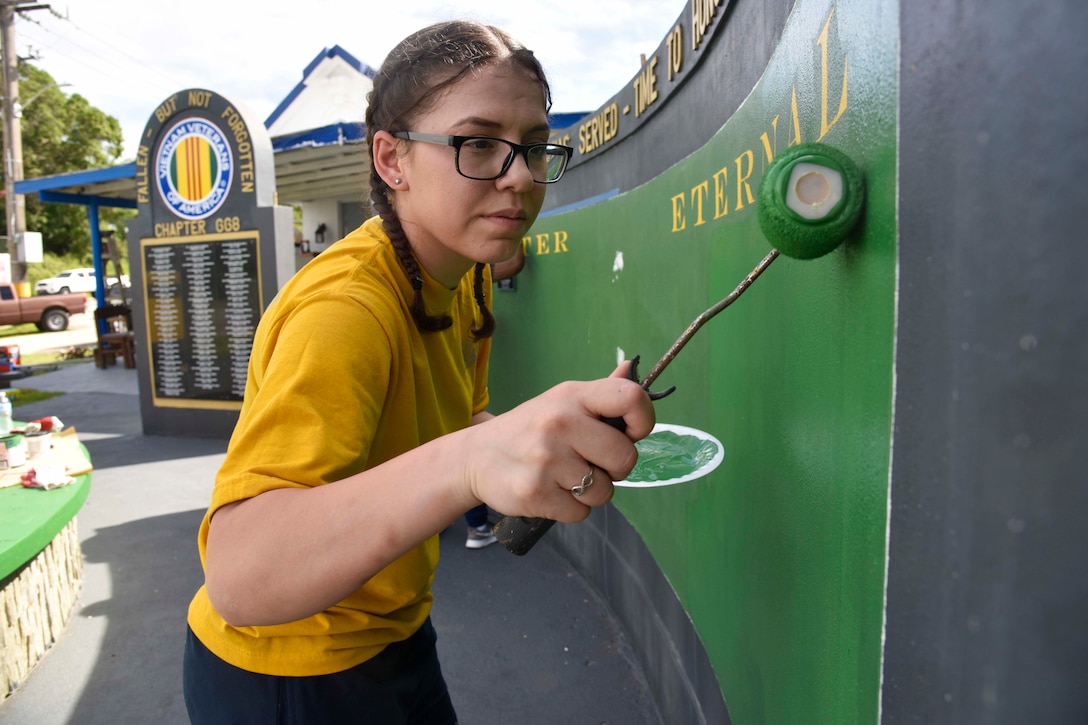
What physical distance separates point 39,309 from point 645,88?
854 inches

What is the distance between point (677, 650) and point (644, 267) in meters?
1.38

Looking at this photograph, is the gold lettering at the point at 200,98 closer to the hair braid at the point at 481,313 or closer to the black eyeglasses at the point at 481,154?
the hair braid at the point at 481,313

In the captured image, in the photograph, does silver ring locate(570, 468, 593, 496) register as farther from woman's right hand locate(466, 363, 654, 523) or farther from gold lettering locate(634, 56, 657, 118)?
gold lettering locate(634, 56, 657, 118)

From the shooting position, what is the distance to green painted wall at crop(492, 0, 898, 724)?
0.81 m

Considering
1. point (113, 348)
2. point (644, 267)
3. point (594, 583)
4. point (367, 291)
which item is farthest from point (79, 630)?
point (113, 348)

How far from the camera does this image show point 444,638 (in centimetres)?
343

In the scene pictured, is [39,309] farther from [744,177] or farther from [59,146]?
[744,177]

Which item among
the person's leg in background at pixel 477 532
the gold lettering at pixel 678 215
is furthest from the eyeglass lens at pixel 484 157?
the person's leg in background at pixel 477 532

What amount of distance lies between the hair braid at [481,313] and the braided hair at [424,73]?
36cm

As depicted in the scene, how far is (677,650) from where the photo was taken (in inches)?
98.7

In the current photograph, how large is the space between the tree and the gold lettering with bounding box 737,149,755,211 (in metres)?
37.6

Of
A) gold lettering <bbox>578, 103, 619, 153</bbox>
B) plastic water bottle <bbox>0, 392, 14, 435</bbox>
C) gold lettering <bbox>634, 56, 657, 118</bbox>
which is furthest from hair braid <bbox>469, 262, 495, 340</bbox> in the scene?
plastic water bottle <bbox>0, 392, 14, 435</bbox>

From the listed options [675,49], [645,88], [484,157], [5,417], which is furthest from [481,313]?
[5,417]

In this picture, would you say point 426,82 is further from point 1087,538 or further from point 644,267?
point 644,267
